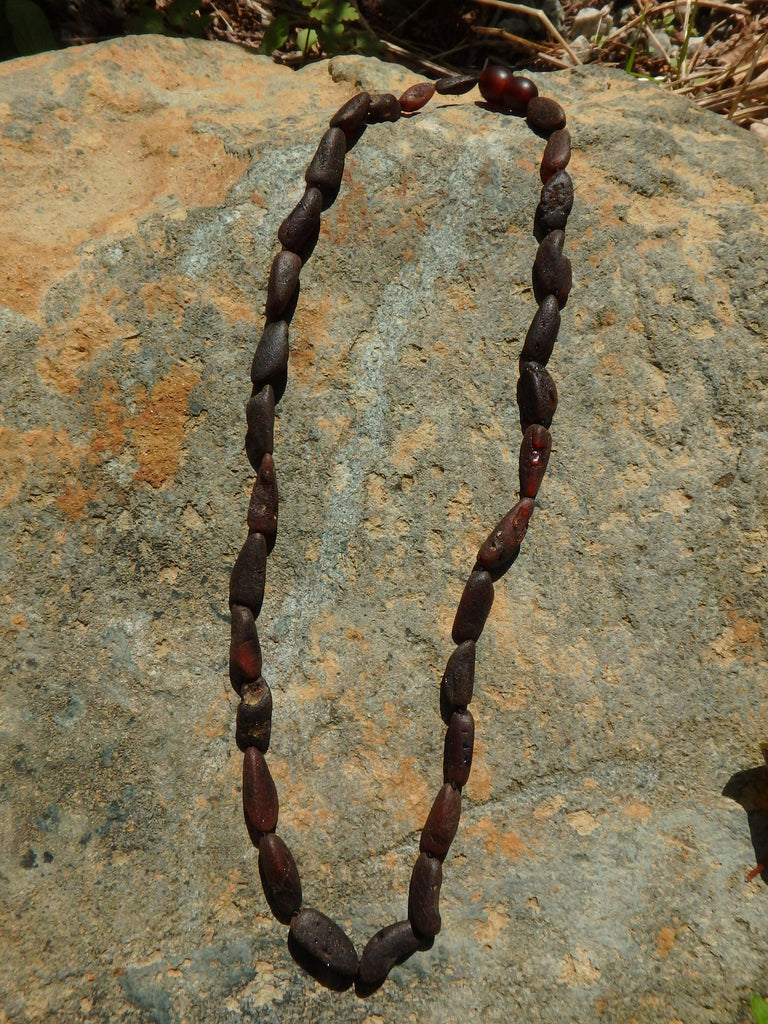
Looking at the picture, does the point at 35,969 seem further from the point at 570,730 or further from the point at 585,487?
the point at 585,487

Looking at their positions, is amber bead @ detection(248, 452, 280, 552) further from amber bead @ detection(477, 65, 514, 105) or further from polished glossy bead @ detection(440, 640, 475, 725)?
amber bead @ detection(477, 65, 514, 105)

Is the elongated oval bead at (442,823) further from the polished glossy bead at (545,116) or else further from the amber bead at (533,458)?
the polished glossy bead at (545,116)

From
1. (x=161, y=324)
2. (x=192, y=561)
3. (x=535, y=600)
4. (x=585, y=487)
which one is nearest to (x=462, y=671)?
A: (x=535, y=600)

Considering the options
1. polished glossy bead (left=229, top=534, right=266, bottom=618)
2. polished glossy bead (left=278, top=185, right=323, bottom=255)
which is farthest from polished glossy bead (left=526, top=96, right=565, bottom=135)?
polished glossy bead (left=229, top=534, right=266, bottom=618)

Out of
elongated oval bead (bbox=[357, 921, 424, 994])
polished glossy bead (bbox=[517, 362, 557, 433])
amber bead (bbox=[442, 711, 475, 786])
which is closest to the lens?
elongated oval bead (bbox=[357, 921, 424, 994])

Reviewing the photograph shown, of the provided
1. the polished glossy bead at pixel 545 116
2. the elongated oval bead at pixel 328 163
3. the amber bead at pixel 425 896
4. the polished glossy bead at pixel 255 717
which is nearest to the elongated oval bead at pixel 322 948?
the amber bead at pixel 425 896

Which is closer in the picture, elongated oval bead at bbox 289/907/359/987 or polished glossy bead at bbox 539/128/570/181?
elongated oval bead at bbox 289/907/359/987

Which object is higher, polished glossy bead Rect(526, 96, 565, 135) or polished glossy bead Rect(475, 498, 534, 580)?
polished glossy bead Rect(526, 96, 565, 135)

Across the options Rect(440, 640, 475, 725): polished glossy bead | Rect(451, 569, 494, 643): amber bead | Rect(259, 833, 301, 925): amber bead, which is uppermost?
Rect(451, 569, 494, 643): amber bead
